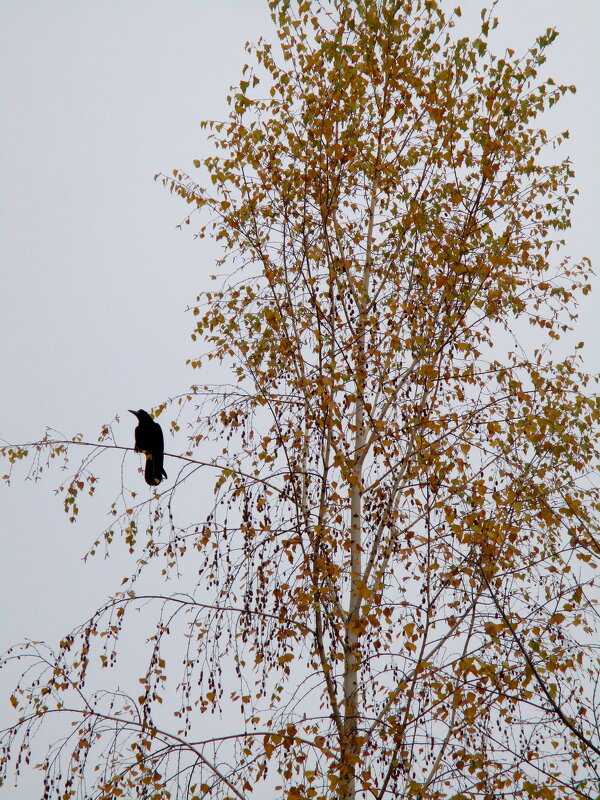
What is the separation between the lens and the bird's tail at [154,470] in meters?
5.53

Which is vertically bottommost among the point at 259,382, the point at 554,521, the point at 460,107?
the point at 554,521

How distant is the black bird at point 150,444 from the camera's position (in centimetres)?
555

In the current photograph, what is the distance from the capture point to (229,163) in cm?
580

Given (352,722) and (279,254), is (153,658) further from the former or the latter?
(279,254)

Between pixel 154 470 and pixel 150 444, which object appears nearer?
pixel 154 470

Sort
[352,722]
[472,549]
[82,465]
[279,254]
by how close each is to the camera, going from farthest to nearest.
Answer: [279,254]
[82,465]
[352,722]
[472,549]

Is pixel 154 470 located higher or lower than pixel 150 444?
lower

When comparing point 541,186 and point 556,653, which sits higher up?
point 541,186

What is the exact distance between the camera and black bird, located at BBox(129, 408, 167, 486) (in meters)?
5.55

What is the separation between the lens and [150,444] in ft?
18.6

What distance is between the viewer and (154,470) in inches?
218

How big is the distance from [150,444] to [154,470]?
230 millimetres

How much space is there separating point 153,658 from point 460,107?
4.29m

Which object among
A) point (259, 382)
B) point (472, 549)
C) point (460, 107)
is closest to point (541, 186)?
A: point (460, 107)
